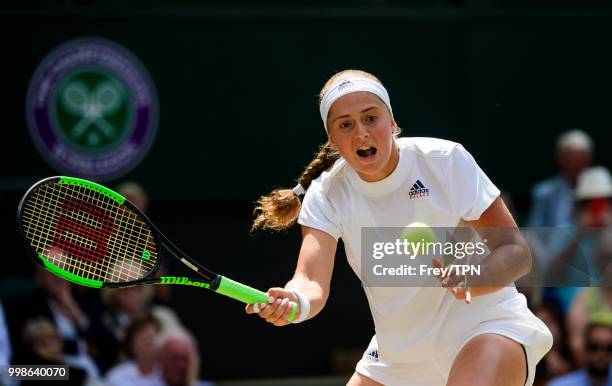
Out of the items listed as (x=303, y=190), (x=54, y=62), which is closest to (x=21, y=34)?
(x=54, y=62)

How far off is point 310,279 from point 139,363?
113 inches

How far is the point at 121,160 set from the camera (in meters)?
8.23

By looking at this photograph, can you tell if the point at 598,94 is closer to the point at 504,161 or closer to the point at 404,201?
the point at 504,161

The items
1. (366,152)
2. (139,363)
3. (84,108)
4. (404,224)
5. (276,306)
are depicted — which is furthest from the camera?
(84,108)

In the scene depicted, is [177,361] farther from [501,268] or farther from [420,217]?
[501,268]

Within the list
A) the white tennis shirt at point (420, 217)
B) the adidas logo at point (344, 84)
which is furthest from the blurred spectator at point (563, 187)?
the adidas logo at point (344, 84)

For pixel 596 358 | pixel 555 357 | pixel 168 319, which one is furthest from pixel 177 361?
pixel 596 358

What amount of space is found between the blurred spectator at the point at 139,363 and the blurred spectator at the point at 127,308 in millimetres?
207

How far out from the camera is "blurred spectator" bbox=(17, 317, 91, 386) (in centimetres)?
703

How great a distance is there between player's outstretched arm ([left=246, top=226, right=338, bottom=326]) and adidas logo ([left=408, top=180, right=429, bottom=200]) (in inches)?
13.4

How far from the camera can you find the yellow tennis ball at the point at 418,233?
4.69m

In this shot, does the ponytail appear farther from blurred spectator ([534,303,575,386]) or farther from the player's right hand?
blurred spectator ([534,303,575,386])

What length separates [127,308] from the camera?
775cm

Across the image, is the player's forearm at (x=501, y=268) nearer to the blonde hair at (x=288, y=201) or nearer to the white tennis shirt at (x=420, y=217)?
the white tennis shirt at (x=420, y=217)
